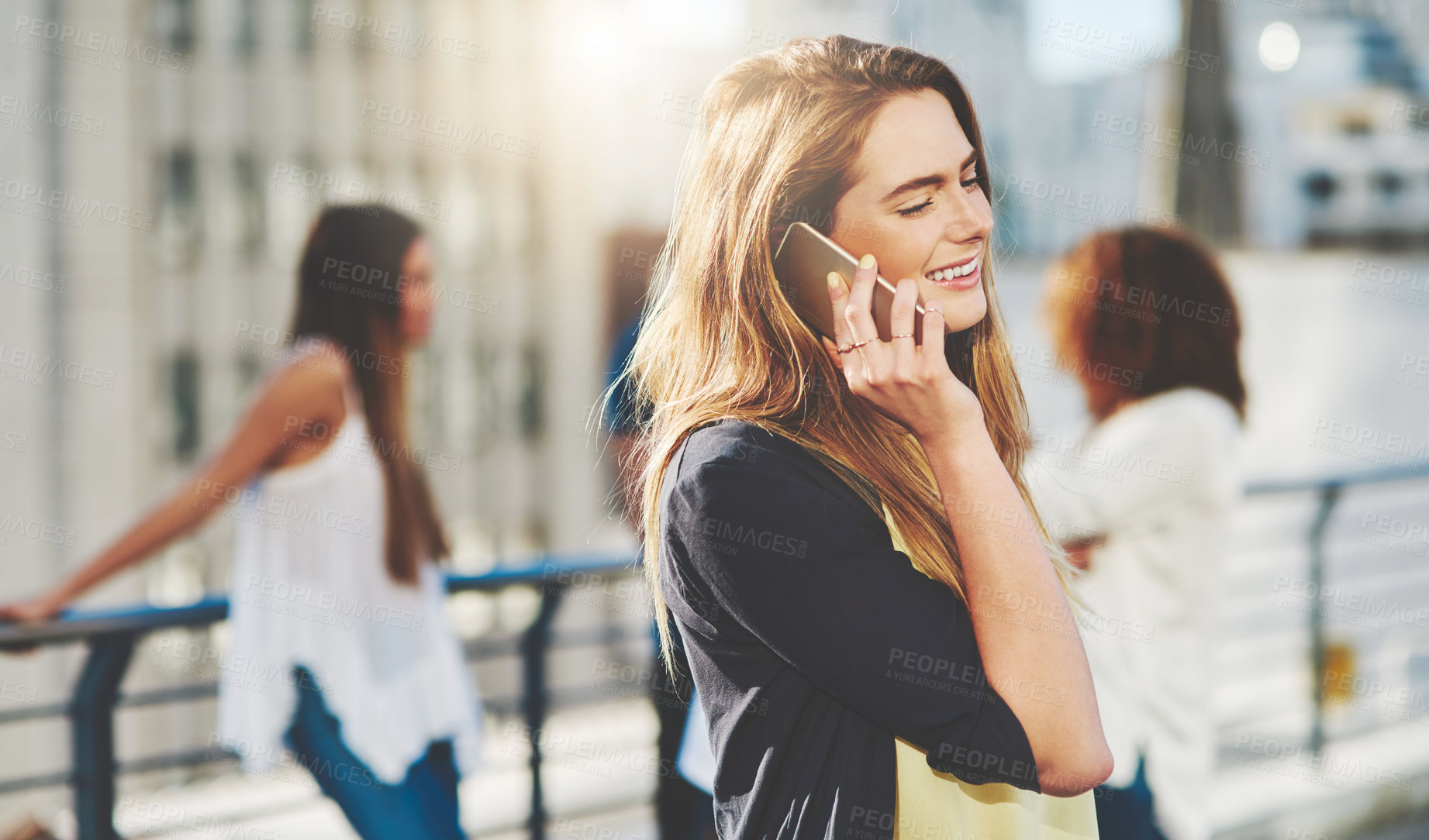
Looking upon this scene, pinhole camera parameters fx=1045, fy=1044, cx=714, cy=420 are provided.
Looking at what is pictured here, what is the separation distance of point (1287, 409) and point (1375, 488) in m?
10.2

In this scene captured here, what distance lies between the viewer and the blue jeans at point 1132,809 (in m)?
2.12

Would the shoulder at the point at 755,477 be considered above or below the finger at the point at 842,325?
below

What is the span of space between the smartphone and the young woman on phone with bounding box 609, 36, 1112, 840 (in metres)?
0.01

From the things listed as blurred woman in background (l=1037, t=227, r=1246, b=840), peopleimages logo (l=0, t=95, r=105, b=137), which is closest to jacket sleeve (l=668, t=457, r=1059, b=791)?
blurred woman in background (l=1037, t=227, r=1246, b=840)

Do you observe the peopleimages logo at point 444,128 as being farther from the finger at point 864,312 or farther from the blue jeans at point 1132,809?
the finger at point 864,312

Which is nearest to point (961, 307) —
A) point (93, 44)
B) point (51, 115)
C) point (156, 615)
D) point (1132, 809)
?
point (1132, 809)

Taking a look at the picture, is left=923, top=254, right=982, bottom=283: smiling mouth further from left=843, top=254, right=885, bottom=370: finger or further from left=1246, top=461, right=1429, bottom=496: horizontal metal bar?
left=1246, top=461, right=1429, bottom=496: horizontal metal bar

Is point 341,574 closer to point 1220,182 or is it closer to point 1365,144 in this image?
point 1220,182

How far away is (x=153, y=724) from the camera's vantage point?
102 feet

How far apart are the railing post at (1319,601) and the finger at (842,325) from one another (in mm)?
3566

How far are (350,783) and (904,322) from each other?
1.71 m

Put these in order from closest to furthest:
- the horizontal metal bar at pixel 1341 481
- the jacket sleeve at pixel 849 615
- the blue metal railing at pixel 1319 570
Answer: the jacket sleeve at pixel 849 615 → the horizontal metal bar at pixel 1341 481 → the blue metal railing at pixel 1319 570

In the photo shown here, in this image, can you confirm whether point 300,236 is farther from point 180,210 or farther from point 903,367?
point 903,367

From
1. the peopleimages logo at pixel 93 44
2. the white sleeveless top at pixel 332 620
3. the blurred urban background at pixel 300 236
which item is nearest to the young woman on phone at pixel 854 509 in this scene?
the white sleeveless top at pixel 332 620
